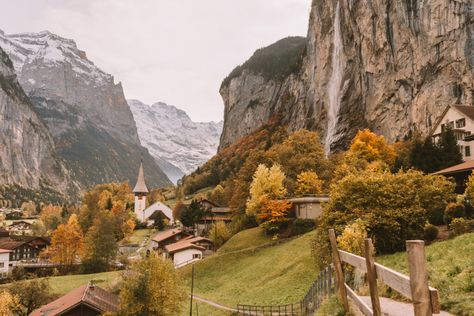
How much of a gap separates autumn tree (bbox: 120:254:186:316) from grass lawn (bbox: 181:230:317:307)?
535 cm

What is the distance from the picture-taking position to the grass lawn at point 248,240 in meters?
58.1

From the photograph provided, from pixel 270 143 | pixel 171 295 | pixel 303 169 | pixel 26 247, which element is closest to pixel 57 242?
pixel 26 247

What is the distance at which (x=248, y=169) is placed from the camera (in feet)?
262

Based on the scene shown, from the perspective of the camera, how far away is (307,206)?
6025cm

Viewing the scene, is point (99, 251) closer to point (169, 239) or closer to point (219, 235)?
point (169, 239)

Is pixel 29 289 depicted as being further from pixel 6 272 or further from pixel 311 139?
pixel 311 139

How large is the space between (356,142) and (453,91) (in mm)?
20354

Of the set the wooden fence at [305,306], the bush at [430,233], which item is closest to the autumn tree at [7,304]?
the wooden fence at [305,306]

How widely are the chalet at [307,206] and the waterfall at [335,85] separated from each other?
52513 millimetres

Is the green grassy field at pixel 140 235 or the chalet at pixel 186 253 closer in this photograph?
the chalet at pixel 186 253

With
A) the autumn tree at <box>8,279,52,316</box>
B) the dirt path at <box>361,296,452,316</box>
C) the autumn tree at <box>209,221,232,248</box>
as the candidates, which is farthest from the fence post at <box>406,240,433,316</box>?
the autumn tree at <box>209,221,232,248</box>

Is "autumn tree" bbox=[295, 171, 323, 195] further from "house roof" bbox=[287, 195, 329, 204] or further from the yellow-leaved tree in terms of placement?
"house roof" bbox=[287, 195, 329, 204]

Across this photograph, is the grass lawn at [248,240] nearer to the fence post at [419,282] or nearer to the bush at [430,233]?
the bush at [430,233]

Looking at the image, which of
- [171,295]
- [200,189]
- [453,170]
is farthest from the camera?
[200,189]
